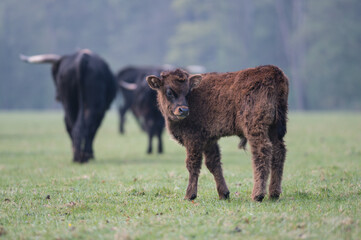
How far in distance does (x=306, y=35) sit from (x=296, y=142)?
42.8 metres

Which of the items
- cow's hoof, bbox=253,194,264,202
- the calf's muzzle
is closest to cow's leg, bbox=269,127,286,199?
cow's hoof, bbox=253,194,264,202

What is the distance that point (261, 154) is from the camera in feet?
21.7

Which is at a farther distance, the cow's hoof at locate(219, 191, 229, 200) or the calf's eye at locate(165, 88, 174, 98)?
the calf's eye at locate(165, 88, 174, 98)

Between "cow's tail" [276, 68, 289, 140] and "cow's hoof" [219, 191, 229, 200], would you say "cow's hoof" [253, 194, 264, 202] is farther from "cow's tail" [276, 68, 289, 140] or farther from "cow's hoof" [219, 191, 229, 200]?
"cow's tail" [276, 68, 289, 140]

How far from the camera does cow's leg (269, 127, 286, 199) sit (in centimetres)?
686

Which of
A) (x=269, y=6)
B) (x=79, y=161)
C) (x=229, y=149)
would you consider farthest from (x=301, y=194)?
(x=269, y=6)

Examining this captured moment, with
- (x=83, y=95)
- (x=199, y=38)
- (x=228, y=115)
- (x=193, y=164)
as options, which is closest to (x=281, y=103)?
(x=228, y=115)

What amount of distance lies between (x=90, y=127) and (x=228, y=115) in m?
5.69

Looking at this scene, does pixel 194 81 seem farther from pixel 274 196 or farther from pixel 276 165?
pixel 274 196

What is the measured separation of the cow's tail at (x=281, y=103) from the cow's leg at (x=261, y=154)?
10.4 inches

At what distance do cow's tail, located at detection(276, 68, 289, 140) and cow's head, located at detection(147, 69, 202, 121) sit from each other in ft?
3.86

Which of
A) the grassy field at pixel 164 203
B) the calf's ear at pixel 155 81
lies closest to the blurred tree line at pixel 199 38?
the grassy field at pixel 164 203

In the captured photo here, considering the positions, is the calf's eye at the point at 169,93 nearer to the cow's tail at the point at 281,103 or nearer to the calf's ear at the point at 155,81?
the calf's ear at the point at 155,81

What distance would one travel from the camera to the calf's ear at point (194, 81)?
7.40 meters
